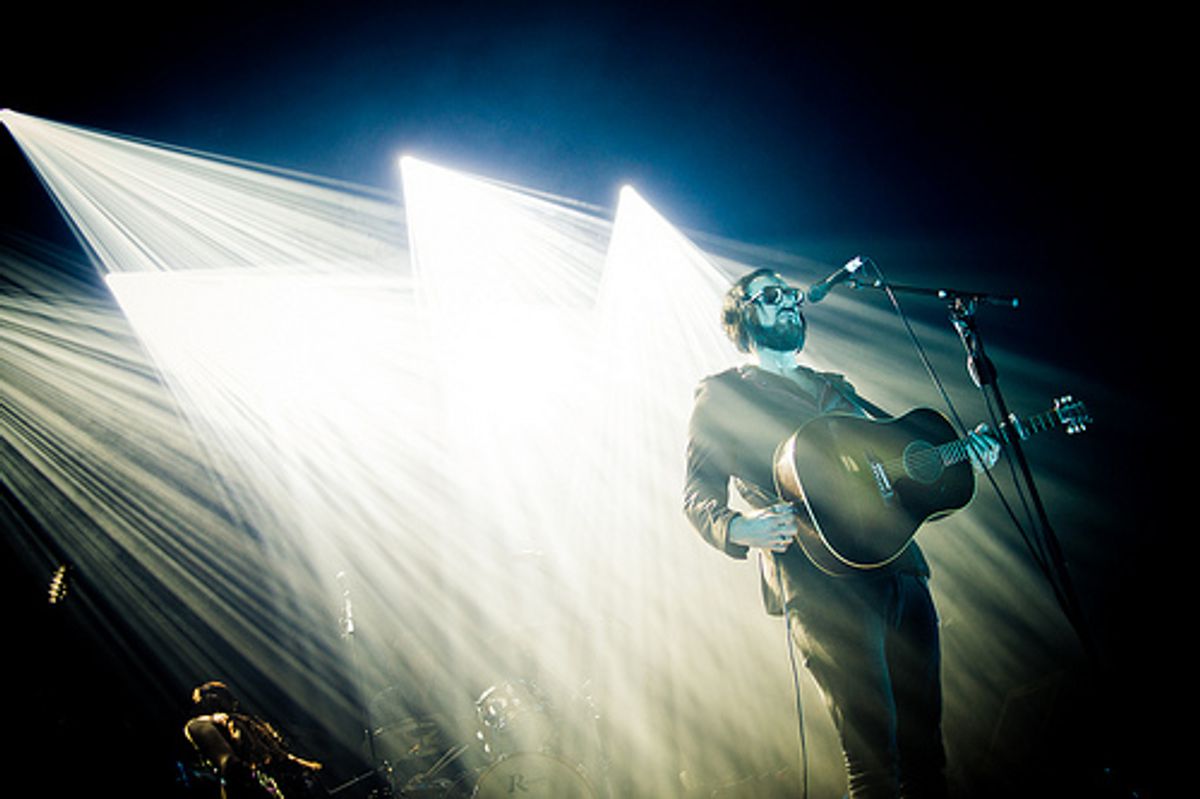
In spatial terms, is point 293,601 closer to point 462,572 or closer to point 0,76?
point 462,572

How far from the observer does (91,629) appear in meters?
5.49

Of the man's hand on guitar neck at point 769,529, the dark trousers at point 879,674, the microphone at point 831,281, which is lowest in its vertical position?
the dark trousers at point 879,674

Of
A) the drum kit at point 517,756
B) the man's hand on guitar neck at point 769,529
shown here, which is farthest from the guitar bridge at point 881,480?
the drum kit at point 517,756

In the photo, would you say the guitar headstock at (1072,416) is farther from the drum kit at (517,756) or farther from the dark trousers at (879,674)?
the drum kit at (517,756)

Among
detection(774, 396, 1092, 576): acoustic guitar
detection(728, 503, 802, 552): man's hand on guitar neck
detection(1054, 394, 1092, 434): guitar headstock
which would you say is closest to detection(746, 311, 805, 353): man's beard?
detection(774, 396, 1092, 576): acoustic guitar

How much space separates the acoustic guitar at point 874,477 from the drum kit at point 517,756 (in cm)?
266

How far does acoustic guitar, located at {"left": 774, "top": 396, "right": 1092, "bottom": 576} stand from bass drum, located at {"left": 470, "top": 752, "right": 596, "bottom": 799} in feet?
8.54

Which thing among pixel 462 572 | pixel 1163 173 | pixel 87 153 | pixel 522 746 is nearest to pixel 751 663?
pixel 522 746

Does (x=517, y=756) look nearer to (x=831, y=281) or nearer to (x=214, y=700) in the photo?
(x=214, y=700)

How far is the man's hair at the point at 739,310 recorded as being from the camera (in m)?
2.24

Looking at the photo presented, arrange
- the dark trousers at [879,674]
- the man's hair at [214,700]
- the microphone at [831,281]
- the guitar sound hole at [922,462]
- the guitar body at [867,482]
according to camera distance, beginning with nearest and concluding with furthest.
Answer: the dark trousers at [879,674] → the guitar body at [867,482] → the guitar sound hole at [922,462] → the microphone at [831,281] → the man's hair at [214,700]

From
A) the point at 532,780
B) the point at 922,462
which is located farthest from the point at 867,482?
the point at 532,780

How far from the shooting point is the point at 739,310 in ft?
7.43

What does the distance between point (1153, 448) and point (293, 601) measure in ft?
26.0
